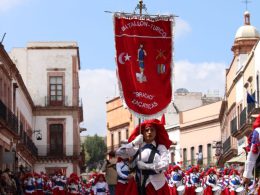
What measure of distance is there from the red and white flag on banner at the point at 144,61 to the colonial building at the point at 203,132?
50612 millimetres

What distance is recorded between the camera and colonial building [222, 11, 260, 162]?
43688mm

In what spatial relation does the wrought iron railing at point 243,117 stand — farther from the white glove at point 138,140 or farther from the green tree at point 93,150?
the green tree at point 93,150

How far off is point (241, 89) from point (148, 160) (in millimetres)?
38742

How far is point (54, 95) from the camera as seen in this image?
6588 centimetres

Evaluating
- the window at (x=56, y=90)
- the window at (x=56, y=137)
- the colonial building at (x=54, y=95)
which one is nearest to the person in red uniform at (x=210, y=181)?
the colonial building at (x=54, y=95)

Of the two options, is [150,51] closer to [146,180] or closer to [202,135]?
[146,180]

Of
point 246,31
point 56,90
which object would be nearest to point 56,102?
point 56,90

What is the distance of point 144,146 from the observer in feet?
40.3

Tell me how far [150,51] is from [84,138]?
120537mm

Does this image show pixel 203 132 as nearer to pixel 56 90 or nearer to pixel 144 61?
pixel 56 90

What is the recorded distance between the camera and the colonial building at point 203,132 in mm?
65250

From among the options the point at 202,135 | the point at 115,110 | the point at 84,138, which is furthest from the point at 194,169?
the point at 84,138

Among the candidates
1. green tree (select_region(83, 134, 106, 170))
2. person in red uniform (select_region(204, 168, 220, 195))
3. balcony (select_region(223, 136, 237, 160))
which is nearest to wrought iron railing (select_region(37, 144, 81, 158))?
balcony (select_region(223, 136, 237, 160))

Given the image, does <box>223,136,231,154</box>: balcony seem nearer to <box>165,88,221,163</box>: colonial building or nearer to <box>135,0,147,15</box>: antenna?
<box>165,88,221,163</box>: colonial building
